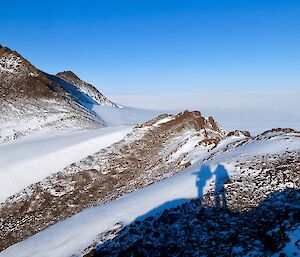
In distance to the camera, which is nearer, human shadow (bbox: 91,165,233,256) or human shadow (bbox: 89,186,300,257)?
human shadow (bbox: 89,186,300,257)

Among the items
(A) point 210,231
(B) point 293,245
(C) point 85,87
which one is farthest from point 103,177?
(C) point 85,87

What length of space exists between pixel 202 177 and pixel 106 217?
5426mm

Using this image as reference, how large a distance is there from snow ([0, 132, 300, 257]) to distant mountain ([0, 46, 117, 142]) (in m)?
27.1

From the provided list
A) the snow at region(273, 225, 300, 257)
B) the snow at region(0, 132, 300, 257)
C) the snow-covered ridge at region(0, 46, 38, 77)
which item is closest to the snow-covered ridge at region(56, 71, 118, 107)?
the snow-covered ridge at region(0, 46, 38, 77)

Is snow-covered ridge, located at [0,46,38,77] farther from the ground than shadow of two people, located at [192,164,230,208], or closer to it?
farther from the ground

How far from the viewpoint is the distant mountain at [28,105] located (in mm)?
44031

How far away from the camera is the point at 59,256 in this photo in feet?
46.3

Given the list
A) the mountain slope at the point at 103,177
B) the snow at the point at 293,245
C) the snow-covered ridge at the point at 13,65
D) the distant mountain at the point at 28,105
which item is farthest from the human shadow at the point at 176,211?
the snow-covered ridge at the point at 13,65

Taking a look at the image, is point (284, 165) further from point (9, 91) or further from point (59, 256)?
point (9, 91)

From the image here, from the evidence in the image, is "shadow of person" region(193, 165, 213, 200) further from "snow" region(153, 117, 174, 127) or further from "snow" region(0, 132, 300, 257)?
"snow" region(153, 117, 174, 127)

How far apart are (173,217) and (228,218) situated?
89.0 inches

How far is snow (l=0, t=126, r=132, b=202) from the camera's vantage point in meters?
26.8

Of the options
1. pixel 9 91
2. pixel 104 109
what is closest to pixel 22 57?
pixel 9 91

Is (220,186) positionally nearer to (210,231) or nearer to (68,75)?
(210,231)
